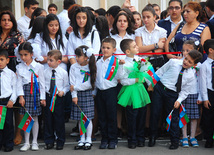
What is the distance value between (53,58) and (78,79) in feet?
1.68

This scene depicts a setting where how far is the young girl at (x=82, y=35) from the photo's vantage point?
6.65 m

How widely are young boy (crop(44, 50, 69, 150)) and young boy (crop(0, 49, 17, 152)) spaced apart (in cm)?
53

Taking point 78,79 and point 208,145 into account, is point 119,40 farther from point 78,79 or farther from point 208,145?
point 208,145

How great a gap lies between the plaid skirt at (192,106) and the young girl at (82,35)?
1.68 meters

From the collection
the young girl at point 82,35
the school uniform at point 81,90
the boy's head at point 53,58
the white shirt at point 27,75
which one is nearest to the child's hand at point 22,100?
the white shirt at point 27,75

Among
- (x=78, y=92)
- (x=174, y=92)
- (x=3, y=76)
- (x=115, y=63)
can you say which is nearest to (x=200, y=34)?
(x=174, y=92)

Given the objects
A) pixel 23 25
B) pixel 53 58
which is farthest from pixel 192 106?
pixel 23 25

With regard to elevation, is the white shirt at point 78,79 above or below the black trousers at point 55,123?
above

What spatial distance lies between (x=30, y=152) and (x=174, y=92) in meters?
2.42

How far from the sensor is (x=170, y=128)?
6.20 m

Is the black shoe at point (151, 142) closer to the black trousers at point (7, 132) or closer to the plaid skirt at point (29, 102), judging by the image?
the plaid skirt at point (29, 102)

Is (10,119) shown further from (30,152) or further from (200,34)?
(200,34)

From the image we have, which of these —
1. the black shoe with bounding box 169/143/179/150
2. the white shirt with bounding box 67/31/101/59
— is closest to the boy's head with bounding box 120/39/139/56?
the white shirt with bounding box 67/31/101/59

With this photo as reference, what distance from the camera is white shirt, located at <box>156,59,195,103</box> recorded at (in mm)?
6148
